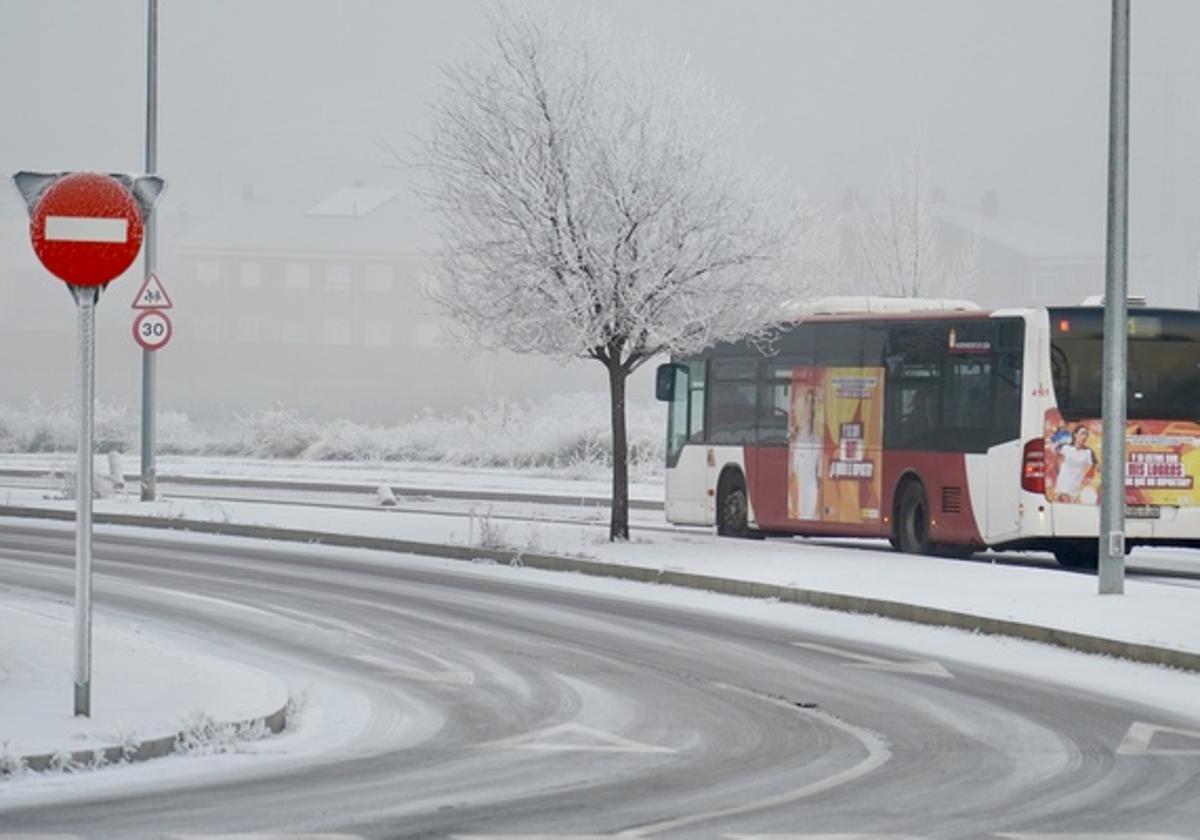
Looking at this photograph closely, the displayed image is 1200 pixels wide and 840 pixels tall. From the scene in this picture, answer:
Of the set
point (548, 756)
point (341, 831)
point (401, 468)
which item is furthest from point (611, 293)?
point (401, 468)

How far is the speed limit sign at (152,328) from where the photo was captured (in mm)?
31234

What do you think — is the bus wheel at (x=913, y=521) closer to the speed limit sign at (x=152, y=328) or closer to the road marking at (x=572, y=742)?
the speed limit sign at (x=152, y=328)

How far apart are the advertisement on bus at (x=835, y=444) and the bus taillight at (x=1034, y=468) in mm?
2868

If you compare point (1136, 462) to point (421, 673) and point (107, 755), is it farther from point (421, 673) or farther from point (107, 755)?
point (107, 755)

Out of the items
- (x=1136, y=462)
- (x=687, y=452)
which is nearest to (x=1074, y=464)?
(x=1136, y=462)

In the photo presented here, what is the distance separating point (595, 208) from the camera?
84.6 feet

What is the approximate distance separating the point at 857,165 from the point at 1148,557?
95.5 meters

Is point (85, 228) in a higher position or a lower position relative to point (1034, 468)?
higher

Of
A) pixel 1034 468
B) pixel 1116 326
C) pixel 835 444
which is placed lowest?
pixel 1034 468

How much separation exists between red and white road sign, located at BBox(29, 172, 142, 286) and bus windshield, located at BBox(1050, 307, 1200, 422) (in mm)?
15661

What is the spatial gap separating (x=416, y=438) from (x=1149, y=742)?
1950 inches

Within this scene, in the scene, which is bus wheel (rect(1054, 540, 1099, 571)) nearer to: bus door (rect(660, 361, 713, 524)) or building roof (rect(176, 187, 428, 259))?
bus door (rect(660, 361, 713, 524))

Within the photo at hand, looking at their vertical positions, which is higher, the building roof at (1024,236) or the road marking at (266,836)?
the building roof at (1024,236)

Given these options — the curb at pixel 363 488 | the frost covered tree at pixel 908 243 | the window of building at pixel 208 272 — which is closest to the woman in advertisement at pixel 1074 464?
the curb at pixel 363 488
